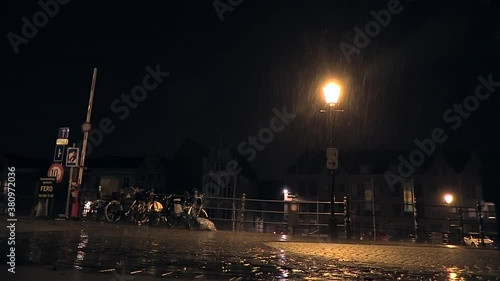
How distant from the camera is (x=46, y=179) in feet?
47.3

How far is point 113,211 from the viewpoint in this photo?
14.6m

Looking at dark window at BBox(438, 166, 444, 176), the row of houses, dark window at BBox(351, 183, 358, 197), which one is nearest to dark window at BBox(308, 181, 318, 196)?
the row of houses

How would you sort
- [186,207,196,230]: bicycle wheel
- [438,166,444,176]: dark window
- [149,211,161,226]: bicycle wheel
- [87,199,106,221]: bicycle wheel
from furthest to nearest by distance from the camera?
[438,166,444,176]: dark window → [87,199,106,221]: bicycle wheel → [149,211,161,226]: bicycle wheel → [186,207,196,230]: bicycle wheel

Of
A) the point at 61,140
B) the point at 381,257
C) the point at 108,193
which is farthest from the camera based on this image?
the point at 108,193

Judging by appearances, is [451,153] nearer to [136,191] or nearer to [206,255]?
[136,191]

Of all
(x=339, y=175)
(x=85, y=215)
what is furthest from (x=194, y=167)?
(x=85, y=215)

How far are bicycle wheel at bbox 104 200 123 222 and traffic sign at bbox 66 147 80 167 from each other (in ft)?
6.48

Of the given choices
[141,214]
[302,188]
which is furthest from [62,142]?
→ [302,188]

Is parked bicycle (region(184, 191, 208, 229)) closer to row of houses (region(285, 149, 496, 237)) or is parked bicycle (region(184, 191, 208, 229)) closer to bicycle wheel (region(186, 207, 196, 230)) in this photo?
bicycle wheel (region(186, 207, 196, 230))

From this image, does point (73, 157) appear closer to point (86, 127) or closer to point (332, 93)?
point (86, 127)

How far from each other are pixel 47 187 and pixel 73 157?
1.68m

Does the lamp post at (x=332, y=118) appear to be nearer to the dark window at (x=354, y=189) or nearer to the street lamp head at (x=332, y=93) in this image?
the street lamp head at (x=332, y=93)

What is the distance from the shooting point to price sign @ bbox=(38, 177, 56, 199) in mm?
14332

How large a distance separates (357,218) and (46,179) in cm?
4192
